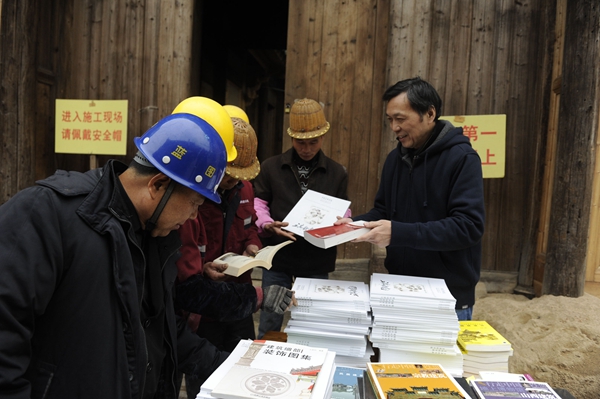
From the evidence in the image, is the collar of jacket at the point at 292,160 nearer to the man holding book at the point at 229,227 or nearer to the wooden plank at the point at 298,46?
the man holding book at the point at 229,227

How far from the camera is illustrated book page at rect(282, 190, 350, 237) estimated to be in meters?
2.64

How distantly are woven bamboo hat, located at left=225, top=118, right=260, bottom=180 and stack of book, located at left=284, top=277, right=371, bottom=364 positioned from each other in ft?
2.35

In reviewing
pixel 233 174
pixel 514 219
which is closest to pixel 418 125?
pixel 233 174

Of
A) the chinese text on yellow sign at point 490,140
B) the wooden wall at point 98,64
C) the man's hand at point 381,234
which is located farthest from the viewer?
the wooden wall at point 98,64

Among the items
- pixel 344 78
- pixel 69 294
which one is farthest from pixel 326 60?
pixel 69 294

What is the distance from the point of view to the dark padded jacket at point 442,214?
2.04 metres

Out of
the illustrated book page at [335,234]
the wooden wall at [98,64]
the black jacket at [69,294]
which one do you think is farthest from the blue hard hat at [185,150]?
the wooden wall at [98,64]

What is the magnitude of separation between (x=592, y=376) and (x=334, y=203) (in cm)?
225

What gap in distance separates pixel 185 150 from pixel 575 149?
3.86 metres

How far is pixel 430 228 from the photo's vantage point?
2.04m

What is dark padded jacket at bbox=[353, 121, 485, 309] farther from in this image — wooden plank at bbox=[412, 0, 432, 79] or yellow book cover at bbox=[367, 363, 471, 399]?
wooden plank at bbox=[412, 0, 432, 79]

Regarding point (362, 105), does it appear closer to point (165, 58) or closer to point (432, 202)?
point (165, 58)

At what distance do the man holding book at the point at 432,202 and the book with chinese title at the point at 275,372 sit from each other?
0.73 meters

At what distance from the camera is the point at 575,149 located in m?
4.04
